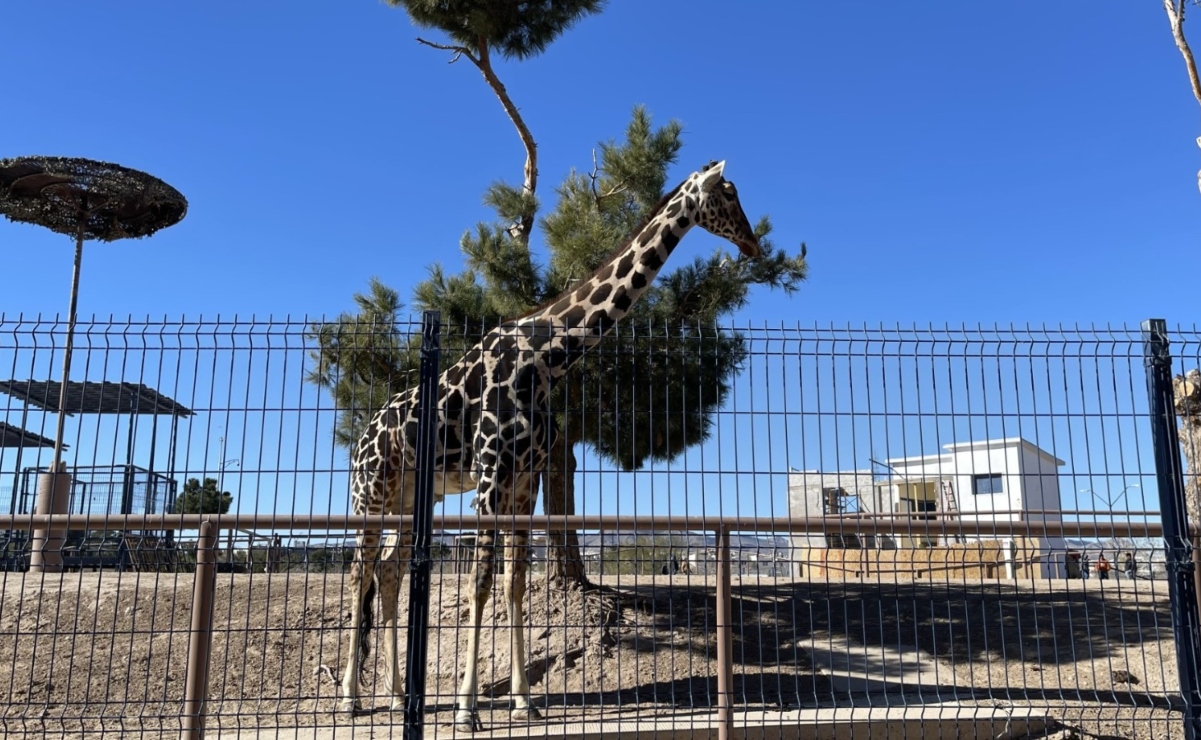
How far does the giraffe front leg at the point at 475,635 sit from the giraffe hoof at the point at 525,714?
0.29 meters

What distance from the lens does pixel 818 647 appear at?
9422mm

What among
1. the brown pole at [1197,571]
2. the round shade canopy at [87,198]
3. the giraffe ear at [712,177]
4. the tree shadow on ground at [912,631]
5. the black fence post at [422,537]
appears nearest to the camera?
the black fence post at [422,537]

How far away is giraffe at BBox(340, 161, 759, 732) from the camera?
675 cm

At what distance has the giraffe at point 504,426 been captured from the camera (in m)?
6.75

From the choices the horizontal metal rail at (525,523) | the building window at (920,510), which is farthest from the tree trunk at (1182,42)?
the horizontal metal rail at (525,523)

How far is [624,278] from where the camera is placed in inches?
323

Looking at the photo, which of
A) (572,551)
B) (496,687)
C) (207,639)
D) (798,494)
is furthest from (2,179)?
(798,494)

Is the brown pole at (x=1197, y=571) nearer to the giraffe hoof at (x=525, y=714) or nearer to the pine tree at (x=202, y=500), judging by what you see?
the giraffe hoof at (x=525, y=714)

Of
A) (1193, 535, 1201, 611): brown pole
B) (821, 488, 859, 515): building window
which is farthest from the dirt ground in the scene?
(1193, 535, 1201, 611): brown pole

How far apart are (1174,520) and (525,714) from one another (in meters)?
3.94

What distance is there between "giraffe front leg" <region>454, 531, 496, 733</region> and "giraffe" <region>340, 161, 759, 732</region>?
0.04ft

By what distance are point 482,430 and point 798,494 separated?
58.3 ft

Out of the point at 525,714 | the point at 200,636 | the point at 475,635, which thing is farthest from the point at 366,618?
the point at 200,636

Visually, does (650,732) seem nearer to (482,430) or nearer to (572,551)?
(482,430)
